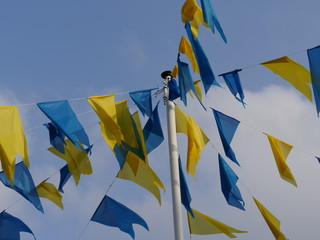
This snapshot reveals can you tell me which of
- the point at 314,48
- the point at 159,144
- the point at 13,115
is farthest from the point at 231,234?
the point at 13,115

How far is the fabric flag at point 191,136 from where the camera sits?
6262 millimetres

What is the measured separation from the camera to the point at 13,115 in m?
5.07

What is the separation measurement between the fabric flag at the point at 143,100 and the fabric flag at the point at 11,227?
259 cm

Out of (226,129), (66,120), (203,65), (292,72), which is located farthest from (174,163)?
(292,72)

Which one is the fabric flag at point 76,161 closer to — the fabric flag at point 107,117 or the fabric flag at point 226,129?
the fabric flag at point 107,117

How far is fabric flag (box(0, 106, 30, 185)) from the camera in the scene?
4715mm

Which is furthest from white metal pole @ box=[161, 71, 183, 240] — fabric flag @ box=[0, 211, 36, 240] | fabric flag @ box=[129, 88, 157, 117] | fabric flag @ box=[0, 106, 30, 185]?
fabric flag @ box=[0, 211, 36, 240]

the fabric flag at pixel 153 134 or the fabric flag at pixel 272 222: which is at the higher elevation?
the fabric flag at pixel 153 134

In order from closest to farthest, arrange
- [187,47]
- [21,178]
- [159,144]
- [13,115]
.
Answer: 1. [13,115]
2. [21,178]
3. [187,47]
4. [159,144]

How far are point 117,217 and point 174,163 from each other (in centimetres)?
135

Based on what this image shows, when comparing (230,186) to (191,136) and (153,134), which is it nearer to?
(191,136)

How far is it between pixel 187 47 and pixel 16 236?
3864mm

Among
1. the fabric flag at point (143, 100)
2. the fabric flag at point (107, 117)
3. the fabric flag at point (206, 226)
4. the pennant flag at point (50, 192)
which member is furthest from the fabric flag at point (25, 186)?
the fabric flag at point (206, 226)

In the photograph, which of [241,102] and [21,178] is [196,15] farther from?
[21,178]
